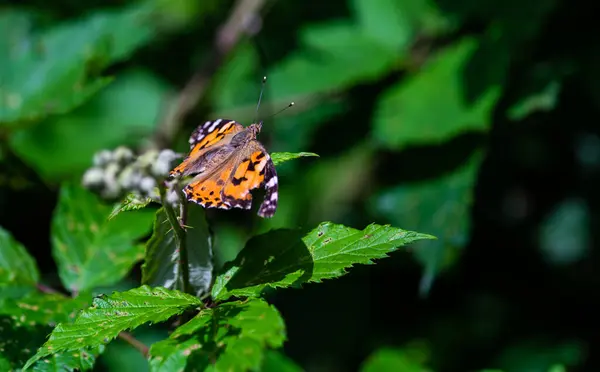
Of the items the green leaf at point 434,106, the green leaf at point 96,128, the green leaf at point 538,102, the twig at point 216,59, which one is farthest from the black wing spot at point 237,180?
the green leaf at point 96,128

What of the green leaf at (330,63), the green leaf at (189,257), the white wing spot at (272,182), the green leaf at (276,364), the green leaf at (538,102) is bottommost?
the green leaf at (276,364)

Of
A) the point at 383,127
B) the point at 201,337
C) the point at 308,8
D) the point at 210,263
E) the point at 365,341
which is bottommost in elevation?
the point at 365,341

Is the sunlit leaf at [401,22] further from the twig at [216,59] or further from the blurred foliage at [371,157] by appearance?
the twig at [216,59]

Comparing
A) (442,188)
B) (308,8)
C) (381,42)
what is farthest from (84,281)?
(308,8)

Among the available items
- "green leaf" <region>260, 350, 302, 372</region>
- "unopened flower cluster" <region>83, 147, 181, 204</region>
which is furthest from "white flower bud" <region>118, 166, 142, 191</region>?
"green leaf" <region>260, 350, 302, 372</region>

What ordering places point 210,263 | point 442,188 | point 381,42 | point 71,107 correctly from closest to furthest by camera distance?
point 210,263, point 71,107, point 442,188, point 381,42

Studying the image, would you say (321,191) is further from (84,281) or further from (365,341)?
(84,281)

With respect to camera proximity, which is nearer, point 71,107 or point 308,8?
point 71,107

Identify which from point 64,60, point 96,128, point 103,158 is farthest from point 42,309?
point 96,128
